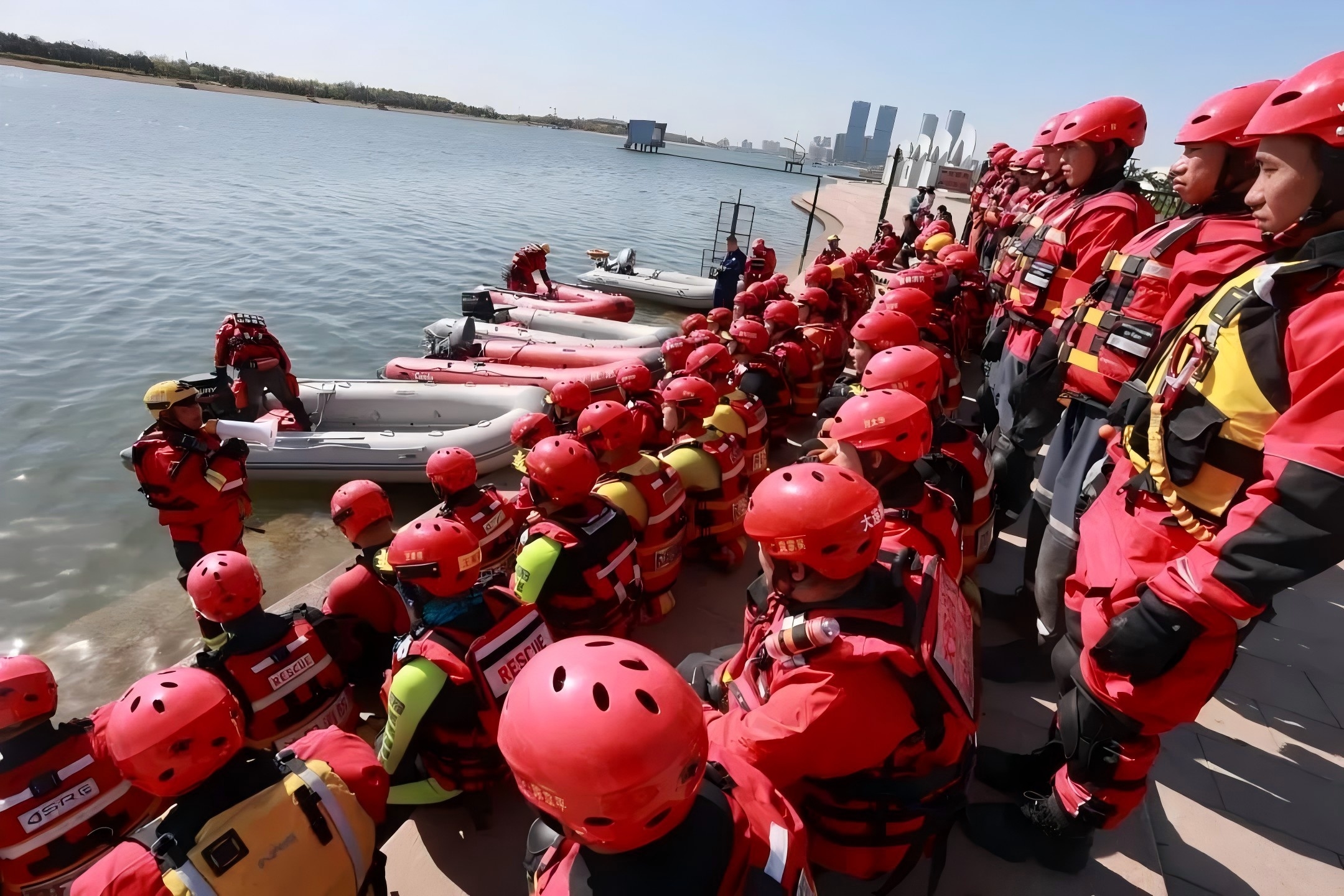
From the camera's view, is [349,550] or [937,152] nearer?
[349,550]

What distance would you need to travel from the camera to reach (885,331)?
418 centimetres

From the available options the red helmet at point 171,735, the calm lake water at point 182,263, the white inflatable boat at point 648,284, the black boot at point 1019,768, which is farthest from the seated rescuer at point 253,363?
the white inflatable boat at point 648,284

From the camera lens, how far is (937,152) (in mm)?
35469

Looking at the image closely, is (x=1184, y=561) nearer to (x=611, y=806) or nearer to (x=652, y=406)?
(x=611, y=806)

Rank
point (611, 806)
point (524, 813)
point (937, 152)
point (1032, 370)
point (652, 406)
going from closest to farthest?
point (611, 806) → point (524, 813) → point (1032, 370) → point (652, 406) → point (937, 152)

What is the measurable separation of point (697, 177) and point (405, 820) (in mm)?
71359

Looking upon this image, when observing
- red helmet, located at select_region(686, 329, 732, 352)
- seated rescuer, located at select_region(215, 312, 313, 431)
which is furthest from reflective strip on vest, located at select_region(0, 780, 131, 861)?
seated rescuer, located at select_region(215, 312, 313, 431)

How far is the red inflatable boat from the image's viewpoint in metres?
13.0

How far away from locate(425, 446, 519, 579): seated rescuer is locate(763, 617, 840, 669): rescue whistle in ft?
7.19

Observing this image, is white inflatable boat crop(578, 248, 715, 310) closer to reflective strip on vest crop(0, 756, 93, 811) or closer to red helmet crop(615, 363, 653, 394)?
red helmet crop(615, 363, 653, 394)

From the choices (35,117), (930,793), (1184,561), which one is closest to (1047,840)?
(930,793)

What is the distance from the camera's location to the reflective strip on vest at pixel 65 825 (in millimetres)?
2174

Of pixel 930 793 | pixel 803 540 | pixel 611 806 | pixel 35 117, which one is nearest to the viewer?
pixel 611 806

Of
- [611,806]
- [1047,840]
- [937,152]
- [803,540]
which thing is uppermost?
[937,152]
